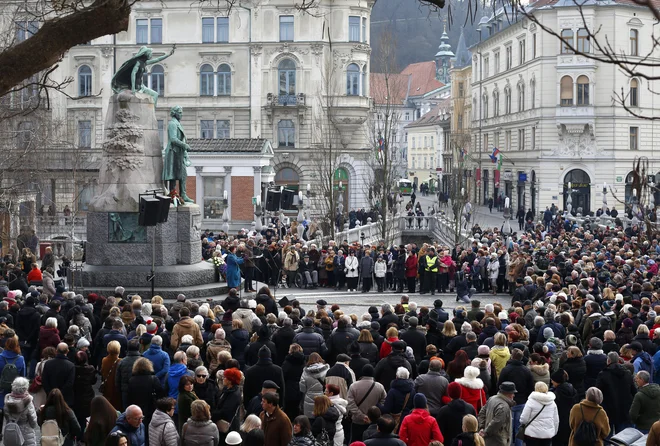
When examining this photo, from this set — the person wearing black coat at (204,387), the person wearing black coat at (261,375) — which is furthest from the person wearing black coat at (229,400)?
the person wearing black coat at (261,375)

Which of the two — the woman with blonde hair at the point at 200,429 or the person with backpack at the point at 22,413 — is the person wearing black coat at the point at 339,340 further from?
the person with backpack at the point at 22,413

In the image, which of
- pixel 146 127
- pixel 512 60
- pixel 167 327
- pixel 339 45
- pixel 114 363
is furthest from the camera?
pixel 512 60

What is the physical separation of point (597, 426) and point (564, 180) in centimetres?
5206

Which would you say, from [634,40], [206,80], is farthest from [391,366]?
[206,80]

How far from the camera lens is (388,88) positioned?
39.4m

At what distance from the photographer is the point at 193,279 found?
2319cm

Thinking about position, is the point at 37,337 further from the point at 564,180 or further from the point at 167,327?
the point at 564,180

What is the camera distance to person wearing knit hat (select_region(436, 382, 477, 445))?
418 inches

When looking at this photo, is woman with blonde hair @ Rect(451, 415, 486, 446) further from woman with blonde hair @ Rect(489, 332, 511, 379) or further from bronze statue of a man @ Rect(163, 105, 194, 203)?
bronze statue of a man @ Rect(163, 105, 194, 203)

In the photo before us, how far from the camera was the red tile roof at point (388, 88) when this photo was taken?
139 ft

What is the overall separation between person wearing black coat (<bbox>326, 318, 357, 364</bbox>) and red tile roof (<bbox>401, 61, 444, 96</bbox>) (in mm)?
128577

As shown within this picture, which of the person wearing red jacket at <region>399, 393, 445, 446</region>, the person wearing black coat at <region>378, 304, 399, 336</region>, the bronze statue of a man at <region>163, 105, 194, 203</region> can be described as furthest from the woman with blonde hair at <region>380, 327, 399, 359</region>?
the bronze statue of a man at <region>163, 105, 194, 203</region>

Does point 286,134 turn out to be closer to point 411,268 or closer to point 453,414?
point 411,268

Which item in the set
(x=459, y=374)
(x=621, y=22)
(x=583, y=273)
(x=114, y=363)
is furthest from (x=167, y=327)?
(x=621, y=22)
